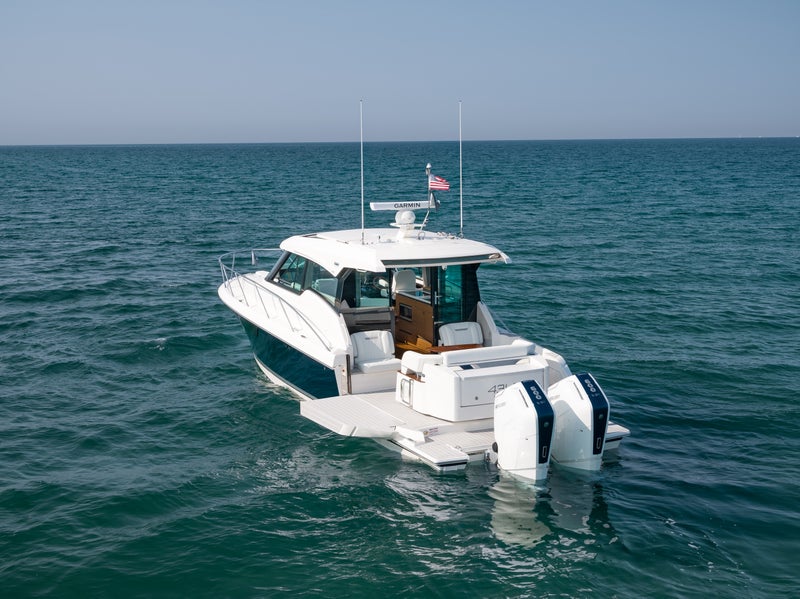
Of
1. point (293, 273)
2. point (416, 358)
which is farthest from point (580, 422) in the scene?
point (293, 273)

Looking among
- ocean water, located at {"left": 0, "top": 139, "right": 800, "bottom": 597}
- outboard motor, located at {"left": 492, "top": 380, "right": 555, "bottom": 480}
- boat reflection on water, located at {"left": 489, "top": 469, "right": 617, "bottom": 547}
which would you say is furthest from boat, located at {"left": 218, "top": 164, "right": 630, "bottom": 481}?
ocean water, located at {"left": 0, "top": 139, "right": 800, "bottom": 597}

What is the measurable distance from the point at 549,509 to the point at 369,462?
2753 millimetres

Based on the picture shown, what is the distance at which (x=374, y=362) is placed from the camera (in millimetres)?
12117

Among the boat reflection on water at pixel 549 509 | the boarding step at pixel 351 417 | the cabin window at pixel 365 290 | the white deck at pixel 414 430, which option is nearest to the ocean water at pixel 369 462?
the boat reflection on water at pixel 549 509

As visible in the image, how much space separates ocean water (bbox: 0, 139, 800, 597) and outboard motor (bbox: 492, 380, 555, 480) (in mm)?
366

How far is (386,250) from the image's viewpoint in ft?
41.2

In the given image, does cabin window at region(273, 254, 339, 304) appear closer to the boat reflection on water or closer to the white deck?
the white deck

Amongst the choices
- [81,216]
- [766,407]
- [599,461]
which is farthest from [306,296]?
[81,216]

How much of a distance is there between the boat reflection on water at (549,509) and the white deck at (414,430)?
1.97ft

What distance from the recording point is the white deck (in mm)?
10203

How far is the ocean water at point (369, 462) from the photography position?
8.68 m

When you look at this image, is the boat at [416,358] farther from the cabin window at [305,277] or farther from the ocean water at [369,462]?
the ocean water at [369,462]

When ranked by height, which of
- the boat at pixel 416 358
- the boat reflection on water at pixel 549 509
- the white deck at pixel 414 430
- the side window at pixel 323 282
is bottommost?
the boat reflection on water at pixel 549 509

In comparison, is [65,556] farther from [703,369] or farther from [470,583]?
[703,369]
